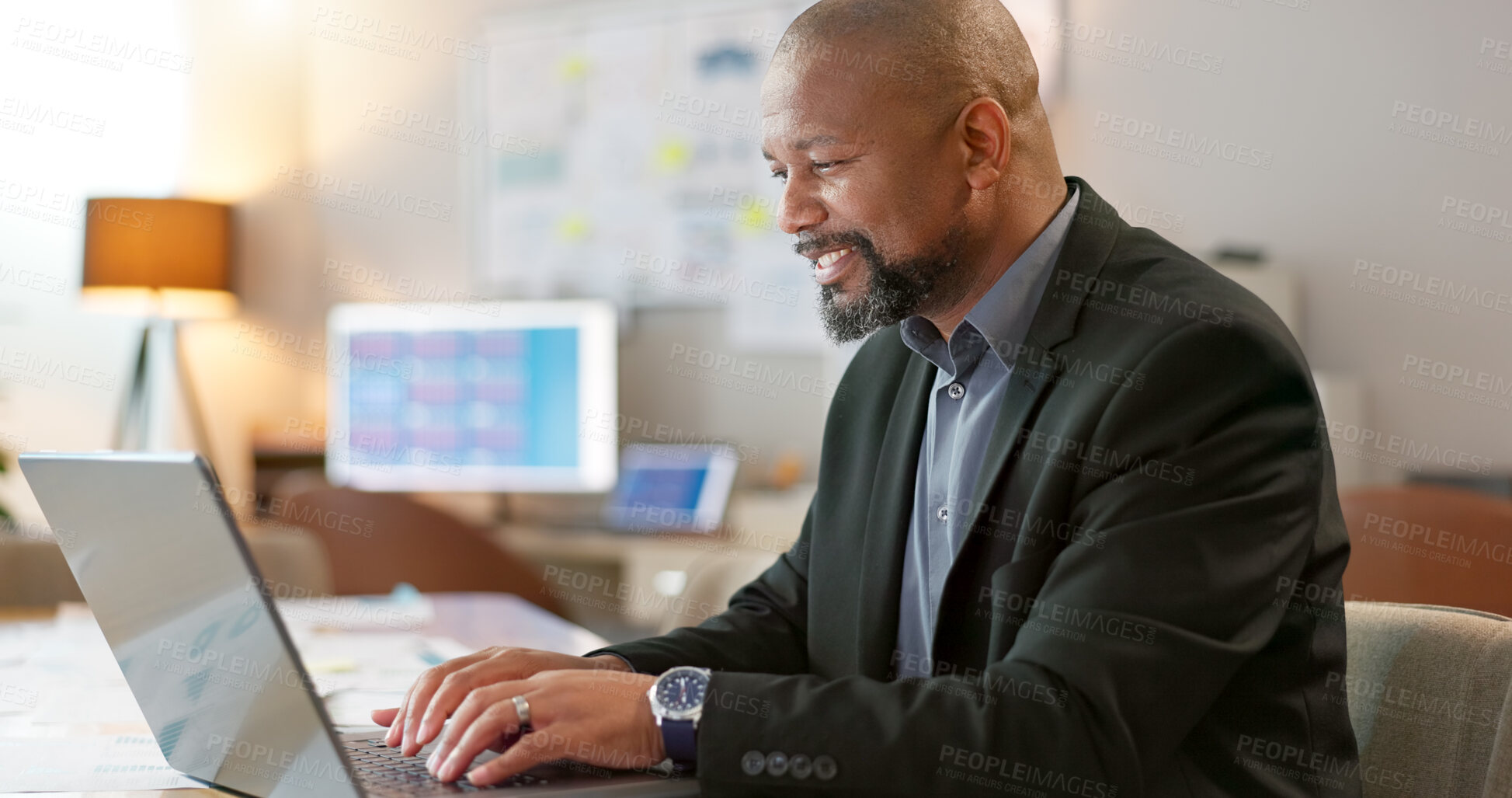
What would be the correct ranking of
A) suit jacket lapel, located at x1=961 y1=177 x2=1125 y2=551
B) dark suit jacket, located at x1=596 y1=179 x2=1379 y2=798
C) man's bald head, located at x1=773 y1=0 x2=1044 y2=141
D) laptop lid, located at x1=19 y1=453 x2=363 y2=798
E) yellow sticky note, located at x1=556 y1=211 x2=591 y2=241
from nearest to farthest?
1. laptop lid, located at x1=19 y1=453 x2=363 y2=798
2. dark suit jacket, located at x1=596 y1=179 x2=1379 y2=798
3. suit jacket lapel, located at x1=961 y1=177 x2=1125 y2=551
4. man's bald head, located at x1=773 y1=0 x2=1044 y2=141
5. yellow sticky note, located at x1=556 y1=211 x2=591 y2=241

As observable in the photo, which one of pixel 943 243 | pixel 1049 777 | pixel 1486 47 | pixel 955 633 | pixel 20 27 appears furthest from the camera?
pixel 20 27

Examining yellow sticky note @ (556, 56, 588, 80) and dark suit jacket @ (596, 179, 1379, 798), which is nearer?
dark suit jacket @ (596, 179, 1379, 798)

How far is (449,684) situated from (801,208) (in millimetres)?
558

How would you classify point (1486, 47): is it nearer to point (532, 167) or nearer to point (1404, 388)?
point (1404, 388)

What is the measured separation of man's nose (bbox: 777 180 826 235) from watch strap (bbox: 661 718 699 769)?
529 millimetres

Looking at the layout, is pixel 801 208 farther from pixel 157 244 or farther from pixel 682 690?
pixel 157 244

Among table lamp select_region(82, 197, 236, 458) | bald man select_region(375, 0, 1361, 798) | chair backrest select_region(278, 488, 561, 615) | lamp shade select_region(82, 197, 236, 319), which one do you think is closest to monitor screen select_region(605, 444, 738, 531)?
chair backrest select_region(278, 488, 561, 615)

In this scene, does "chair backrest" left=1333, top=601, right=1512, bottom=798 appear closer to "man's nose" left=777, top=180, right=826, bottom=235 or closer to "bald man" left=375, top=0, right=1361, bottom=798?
"bald man" left=375, top=0, right=1361, bottom=798

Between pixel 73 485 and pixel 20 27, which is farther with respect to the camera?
pixel 20 27

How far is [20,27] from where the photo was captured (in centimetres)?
406

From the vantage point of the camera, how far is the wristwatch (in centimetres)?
89

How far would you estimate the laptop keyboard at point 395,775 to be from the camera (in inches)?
34.2

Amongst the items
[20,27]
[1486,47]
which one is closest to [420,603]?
[1486,47]

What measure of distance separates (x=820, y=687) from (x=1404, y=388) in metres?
2.24
